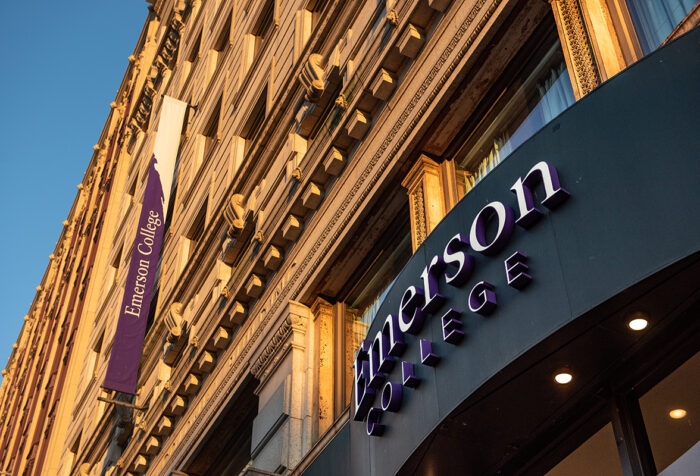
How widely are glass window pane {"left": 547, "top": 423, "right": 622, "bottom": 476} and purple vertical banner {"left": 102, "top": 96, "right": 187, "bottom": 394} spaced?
16.8 m

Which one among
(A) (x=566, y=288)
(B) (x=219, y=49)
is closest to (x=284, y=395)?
(A) (x=566, y=288)

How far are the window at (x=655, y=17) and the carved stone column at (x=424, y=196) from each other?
138 inches

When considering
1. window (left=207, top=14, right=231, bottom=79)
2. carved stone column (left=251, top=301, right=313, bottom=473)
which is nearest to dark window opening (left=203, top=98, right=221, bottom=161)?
window (left=207, top=14, right=231, bottom=79)

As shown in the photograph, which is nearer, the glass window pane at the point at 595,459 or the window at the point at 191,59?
the glass window pane at the point at 595,459

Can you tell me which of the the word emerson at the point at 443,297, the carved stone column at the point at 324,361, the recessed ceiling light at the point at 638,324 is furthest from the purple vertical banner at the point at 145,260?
the recessed ceiling light at the point at 638,324

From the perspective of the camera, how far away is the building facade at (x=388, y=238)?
6281mm

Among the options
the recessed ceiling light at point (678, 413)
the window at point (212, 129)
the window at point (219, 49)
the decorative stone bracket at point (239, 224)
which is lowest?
the recessed ceiling light at point (678, 413)

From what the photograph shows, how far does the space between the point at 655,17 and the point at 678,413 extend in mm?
3784

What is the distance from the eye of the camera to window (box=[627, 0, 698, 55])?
7336 millimetres

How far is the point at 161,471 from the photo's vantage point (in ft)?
59.2

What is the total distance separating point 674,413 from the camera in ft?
19.7

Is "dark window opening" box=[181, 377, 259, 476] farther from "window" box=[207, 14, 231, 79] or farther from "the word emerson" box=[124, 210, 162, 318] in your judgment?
"window" box=[207, 14, 231, 79]

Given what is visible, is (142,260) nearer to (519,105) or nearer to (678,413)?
(519,105)

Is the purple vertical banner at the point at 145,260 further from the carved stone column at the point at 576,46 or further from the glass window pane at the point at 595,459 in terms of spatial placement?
the glass window pane at the point at 595,459
